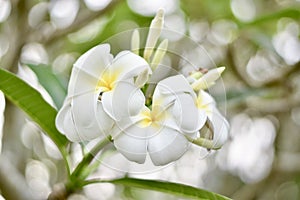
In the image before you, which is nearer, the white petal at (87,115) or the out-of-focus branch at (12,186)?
the white petal at (87,115)

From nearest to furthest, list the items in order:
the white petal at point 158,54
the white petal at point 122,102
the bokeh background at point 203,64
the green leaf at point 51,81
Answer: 1. the white petal at point 122,102
2. the white petal at point 158,54
3. the green leaf at point 51,81
4. the bokeh background at point 203,64

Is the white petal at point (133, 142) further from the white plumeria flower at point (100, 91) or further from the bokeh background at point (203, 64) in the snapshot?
the bokeh background at point (203, 64)

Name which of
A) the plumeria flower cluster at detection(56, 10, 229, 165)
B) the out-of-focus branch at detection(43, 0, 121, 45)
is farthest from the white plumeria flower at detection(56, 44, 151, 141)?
the out-of-focus branch at detection(43, 0, 121, 45)

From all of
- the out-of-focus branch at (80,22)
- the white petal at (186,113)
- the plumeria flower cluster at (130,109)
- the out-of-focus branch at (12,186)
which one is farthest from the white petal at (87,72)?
the out-of-focus branch at (80,22)

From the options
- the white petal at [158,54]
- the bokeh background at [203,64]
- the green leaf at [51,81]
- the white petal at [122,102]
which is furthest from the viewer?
the bokeh background at [203,64]

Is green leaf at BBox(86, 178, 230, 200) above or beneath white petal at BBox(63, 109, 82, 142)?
beneath

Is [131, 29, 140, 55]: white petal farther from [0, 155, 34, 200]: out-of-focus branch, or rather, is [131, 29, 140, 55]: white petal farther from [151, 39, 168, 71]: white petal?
[0, 155, 34, 200]: out-of-focus branch

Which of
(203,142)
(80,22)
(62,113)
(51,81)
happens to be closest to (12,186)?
(51,81)

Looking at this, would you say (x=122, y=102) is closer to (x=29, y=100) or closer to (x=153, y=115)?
(x=153, y=115)
